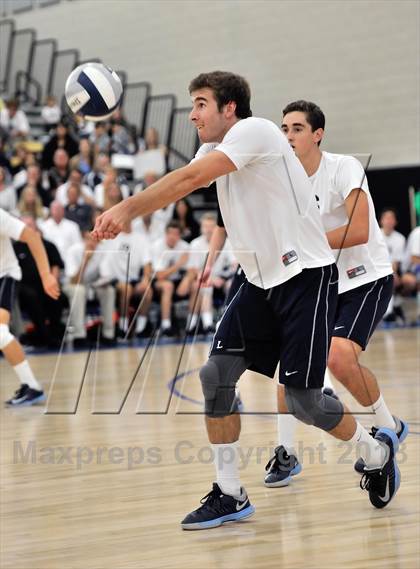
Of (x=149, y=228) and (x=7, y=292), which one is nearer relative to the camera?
(x=7, y=292)

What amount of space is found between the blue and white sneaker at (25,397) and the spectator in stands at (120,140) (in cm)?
677

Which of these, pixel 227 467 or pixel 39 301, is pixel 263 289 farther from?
pixel 39 301

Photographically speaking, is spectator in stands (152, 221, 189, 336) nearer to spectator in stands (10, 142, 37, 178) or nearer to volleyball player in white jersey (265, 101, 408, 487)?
spectator in stands (10, 142, 37, 178)

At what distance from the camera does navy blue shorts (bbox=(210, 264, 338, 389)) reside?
411 cm

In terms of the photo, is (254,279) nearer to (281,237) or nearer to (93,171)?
(281,237)

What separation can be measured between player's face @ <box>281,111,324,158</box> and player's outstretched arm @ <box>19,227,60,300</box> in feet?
7.18

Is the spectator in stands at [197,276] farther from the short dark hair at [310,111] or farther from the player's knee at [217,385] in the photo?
the player's knee at [217,385]

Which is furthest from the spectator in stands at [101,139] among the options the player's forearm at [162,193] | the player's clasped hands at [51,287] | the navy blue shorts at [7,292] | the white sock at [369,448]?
the player's forearm at [162,193]

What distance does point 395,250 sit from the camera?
13.3m

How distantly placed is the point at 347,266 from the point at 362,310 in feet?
0.80

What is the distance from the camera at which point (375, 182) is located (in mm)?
9062

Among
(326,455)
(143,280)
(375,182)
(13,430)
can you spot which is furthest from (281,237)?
(143,280)

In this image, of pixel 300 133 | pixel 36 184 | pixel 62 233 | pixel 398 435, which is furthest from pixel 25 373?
pixel 36 184

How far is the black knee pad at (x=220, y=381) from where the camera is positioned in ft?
13.6
